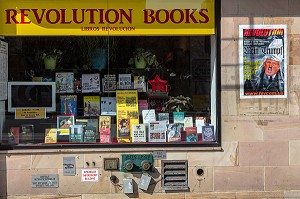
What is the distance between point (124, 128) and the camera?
23.2 feet

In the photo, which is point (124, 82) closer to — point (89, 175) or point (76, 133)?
point (76, 133)

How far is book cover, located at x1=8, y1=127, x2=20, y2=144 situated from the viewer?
693cm

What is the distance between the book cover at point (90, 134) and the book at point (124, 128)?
1.05ft

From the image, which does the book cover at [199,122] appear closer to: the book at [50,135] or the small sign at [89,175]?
the small sign at [89,175]

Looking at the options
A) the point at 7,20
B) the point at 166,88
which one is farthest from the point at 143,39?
the point at 7,20

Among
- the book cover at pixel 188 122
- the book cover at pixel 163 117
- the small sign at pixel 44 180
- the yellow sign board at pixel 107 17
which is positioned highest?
the yellow sign board at pixel 107 17

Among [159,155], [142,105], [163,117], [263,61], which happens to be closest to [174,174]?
[159,155]

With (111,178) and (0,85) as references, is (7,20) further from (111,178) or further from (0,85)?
(111,178)

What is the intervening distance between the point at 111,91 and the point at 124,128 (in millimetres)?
537

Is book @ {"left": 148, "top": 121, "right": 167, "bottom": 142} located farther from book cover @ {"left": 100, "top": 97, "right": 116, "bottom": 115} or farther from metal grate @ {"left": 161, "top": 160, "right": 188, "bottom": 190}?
book cover @ {"left": 100, "top": 97, "right": 116, "bottom": 115}

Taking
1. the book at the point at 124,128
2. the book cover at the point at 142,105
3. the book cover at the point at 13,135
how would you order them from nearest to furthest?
the book cover at the point at 13,135
the book at the point at 124,128
the book cover at the point at 142,105

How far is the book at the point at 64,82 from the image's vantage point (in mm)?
7125

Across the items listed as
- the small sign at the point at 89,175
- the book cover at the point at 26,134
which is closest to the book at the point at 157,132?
the small sign at the point at 89,175

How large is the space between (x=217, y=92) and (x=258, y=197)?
1.48 metres
